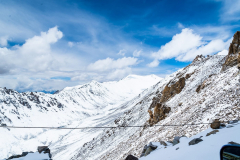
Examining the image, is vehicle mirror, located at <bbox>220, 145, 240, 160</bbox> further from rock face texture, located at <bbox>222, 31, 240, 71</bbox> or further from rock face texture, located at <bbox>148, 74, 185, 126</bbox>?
rock face texture, located at <bbox>222, 31, 240, 71</bbox>

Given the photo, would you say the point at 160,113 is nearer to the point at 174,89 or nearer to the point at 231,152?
the point at 174,89

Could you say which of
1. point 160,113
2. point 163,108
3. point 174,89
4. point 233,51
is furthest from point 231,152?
point 174,89

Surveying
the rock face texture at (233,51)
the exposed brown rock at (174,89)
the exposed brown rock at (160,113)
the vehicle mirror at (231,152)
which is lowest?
the exposed brown rock at (160,113)

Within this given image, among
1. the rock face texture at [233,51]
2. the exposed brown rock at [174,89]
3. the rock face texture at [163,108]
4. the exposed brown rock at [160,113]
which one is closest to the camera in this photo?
the rock face texture at [233,51]

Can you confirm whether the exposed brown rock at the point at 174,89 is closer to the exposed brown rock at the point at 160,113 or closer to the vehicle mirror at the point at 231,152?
the exposed brown rock at the point at 160,113

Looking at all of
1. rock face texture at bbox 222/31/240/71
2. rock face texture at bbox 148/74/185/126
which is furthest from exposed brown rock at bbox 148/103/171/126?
rock face texture at bbox 222/31/240/71

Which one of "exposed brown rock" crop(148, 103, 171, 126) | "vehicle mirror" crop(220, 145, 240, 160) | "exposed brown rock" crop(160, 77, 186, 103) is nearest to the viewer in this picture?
"vehicle mirror" crop(220, 145, 240, 160)

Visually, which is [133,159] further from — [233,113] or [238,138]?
[233,113]

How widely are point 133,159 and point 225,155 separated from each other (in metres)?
7.05

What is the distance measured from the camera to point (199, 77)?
36.6 m

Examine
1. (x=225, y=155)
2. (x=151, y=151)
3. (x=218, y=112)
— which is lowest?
(x=151, y=151)

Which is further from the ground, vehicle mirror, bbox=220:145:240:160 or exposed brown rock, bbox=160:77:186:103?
exposed brown rock, bbox=160:77:186:103

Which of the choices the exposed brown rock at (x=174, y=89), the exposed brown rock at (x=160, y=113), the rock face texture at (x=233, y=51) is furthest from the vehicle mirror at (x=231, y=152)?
the exposed brown rock at (x=174, y=89)

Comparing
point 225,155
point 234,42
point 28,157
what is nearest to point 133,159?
point 225,155
